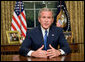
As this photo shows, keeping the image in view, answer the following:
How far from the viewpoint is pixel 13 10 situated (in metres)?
5.98

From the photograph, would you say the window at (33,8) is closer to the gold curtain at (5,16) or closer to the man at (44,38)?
the gold curtain at (5,16)

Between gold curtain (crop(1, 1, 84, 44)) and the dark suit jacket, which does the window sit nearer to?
gold curtain (crop(1, 1, 84, 44))

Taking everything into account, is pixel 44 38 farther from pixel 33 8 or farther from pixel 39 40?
pixel 33 8

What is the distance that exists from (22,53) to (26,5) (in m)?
3.90

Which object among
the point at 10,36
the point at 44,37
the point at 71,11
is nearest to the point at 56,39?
the point at 44,37

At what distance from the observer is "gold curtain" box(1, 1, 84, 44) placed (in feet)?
19.4

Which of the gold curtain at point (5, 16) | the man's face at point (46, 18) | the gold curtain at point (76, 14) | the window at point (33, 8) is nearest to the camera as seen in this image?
the man's face at point (46, 18)

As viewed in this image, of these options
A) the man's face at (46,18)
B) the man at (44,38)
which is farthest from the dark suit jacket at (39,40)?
the man's face at (46,18)

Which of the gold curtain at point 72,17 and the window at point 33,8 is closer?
the gold curtain at point 72,17

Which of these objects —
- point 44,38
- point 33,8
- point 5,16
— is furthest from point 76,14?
point 44,38

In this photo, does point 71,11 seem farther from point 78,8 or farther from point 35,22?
point 35,22

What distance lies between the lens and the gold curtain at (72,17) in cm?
592

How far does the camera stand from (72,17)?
19.9 ft

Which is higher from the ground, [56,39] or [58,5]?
[58,5]
